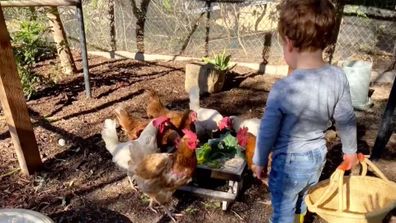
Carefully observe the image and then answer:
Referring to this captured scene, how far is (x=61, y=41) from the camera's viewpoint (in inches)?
204

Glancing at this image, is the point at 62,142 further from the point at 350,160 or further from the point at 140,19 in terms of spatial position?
the point at 140,19

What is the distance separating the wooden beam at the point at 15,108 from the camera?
2732 millimetres

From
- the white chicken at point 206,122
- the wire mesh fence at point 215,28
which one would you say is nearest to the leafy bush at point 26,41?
the wire mesh fence at point 215,28

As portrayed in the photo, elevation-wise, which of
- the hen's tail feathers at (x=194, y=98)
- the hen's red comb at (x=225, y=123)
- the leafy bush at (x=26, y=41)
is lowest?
the hen's red comb at (x=225, y=123)

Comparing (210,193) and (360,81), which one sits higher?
(360,81)

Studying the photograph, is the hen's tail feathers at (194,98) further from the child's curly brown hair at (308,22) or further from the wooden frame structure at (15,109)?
the child's curly brown hair at (308,22)

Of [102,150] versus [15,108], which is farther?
[102,150]

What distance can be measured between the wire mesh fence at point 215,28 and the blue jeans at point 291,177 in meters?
4.20

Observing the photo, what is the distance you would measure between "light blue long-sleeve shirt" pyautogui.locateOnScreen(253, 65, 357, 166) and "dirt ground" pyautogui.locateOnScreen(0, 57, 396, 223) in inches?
45.8

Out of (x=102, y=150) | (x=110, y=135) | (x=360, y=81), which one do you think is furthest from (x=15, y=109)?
(x=360, y=81)

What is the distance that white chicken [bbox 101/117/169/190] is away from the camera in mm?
2797

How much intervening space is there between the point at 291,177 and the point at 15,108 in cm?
215

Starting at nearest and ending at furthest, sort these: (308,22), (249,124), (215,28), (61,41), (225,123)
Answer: (308,22), (249,124), (225,123), (61,41), (215,28)

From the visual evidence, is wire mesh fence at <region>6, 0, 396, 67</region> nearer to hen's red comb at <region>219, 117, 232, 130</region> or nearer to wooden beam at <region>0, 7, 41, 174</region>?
hen's red comb at <region>219, 117, 232, 130</region>
